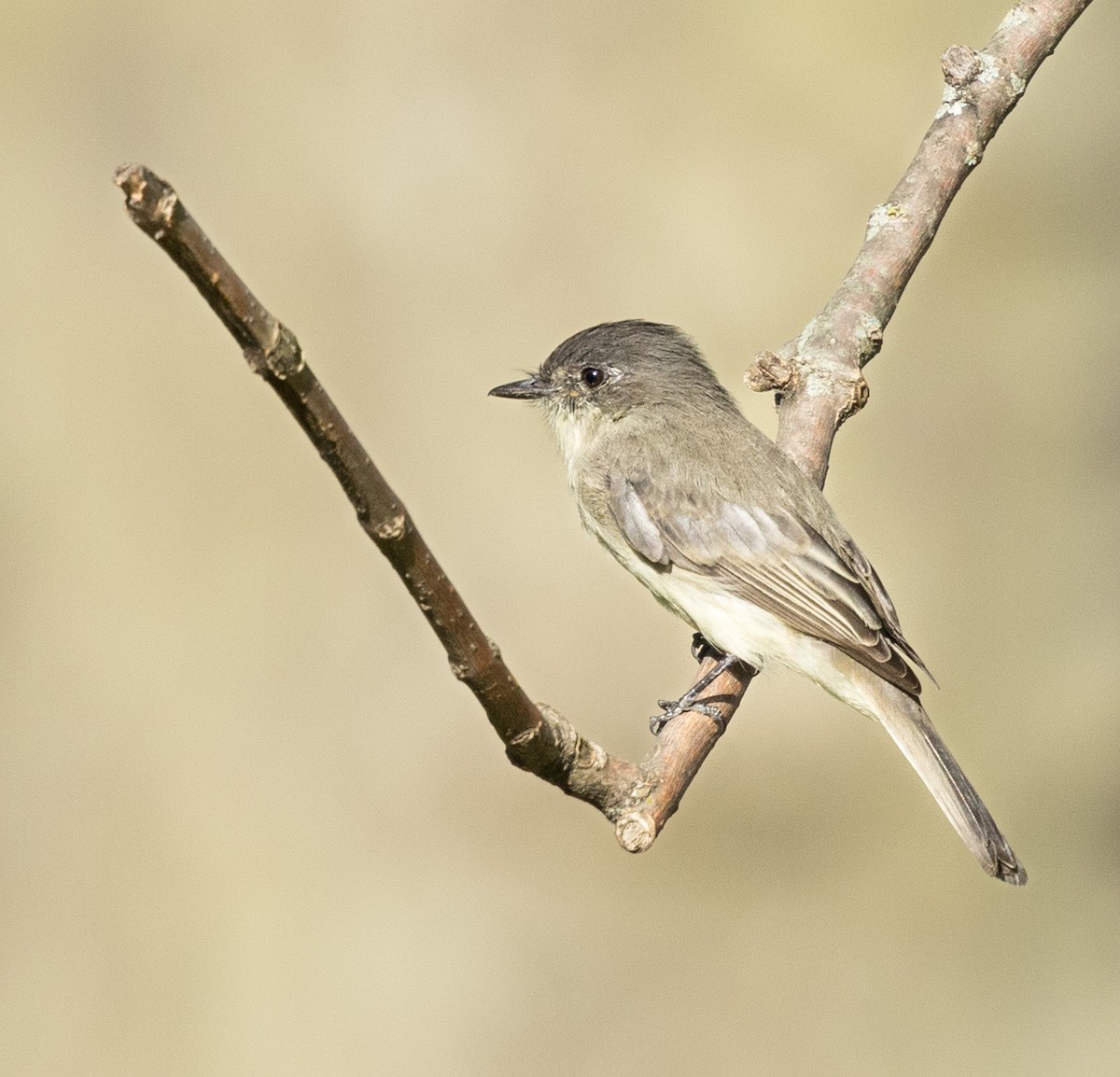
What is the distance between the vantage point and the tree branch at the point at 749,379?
1862mm

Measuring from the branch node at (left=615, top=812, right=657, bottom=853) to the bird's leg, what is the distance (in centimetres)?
62

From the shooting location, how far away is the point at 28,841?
5.82 m

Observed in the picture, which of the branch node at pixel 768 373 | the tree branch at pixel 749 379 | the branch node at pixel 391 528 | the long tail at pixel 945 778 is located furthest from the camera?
the branch node at pixel 768 373

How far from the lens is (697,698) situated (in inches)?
→ 154

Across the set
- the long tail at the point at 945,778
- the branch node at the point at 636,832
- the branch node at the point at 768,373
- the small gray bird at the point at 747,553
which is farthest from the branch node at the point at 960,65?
the branch node at the point at 636,832

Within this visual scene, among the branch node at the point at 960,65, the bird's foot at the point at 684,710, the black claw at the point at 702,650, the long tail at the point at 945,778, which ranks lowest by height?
the long tail at the point at 945,778

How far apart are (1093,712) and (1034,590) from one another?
0.71 m

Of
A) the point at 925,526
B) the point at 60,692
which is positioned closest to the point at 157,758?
the point at 60,692

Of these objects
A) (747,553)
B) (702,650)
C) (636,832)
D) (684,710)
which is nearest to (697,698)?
(684,710)

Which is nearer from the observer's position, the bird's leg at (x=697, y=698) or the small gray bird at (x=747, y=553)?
the bird's leg at (x=697, y=698)

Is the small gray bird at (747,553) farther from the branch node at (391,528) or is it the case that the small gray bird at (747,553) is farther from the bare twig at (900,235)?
the branch node at (391,528)

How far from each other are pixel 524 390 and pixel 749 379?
1020 mm

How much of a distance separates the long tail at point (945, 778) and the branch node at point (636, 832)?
1.19 meters

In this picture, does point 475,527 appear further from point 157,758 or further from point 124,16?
point 124,16
